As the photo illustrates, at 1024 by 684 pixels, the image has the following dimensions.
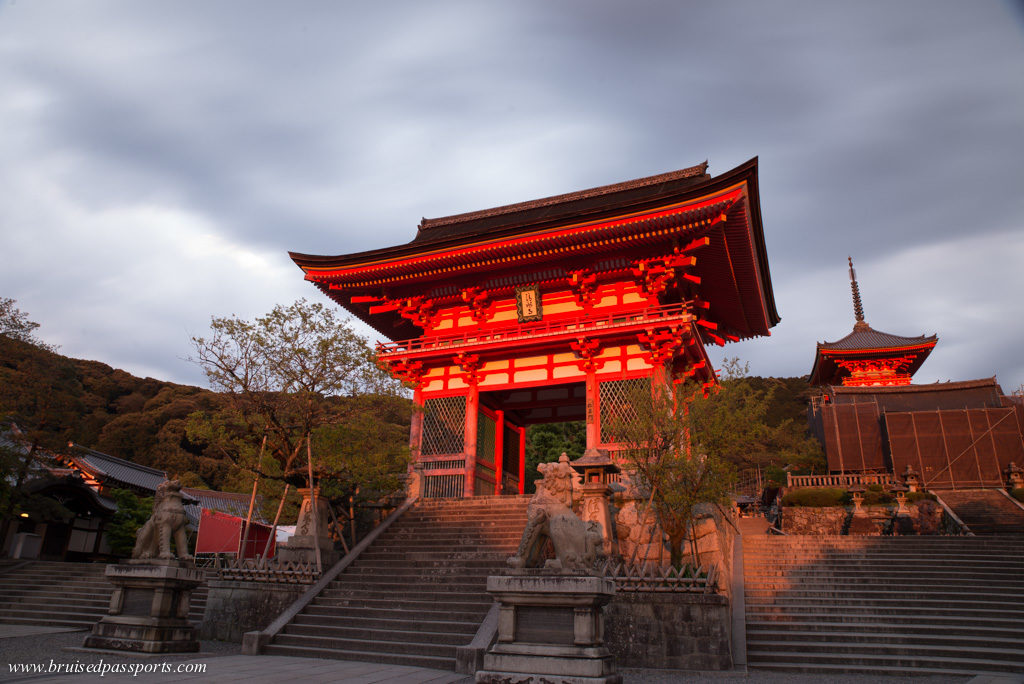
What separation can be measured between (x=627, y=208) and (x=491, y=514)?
9.00 metres

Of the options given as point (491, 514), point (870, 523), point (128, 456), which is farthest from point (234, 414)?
point (128, 456)

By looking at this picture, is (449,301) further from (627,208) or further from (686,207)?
(686,207)

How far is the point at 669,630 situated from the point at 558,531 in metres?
3.56

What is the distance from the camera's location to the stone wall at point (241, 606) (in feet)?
36.5

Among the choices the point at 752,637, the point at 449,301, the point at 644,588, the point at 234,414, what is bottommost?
the point at 752,637

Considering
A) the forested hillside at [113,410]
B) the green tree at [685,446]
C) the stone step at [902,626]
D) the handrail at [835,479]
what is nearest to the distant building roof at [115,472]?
the forested hillside at [113,410]

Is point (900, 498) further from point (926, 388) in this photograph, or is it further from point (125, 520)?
point (125, 520)

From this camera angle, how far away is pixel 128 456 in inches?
1670

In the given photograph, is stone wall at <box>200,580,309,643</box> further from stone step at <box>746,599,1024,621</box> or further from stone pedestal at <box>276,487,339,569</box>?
stone step at <box>746,599,1024,621</box>

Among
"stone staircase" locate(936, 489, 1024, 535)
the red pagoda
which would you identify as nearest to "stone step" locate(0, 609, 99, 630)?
"stone staircase" locate(936, 489, 1024, 535)

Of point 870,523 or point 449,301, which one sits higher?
point 449,301

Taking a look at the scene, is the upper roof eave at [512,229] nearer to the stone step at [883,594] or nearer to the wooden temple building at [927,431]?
the stone step at [883,594]

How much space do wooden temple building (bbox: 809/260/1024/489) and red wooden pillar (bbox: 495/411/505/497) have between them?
46.5ft

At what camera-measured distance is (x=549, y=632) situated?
6359 millimetres
